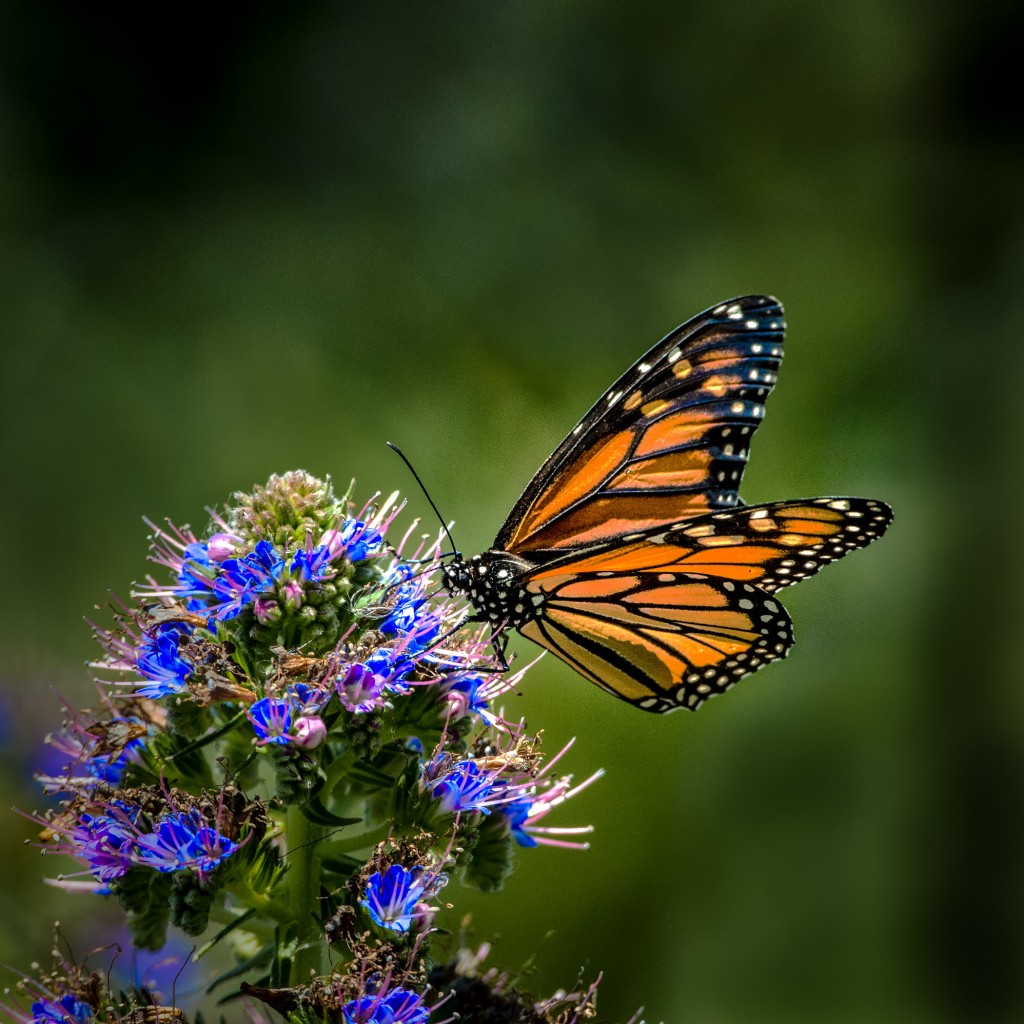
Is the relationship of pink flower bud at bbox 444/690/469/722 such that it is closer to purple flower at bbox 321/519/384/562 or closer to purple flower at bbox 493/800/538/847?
purple flower at bbox 493/800/538/847

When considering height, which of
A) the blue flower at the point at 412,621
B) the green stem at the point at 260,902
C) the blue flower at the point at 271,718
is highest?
the blue flower at the point at 412,621

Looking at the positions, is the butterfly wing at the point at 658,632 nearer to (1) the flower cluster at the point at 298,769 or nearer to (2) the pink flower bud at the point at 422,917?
(1) the flower cluster at the point at 298,769

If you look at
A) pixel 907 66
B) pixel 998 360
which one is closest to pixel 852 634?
pixel 998 360

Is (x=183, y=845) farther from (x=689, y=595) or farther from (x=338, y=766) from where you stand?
(x=689, y=595)

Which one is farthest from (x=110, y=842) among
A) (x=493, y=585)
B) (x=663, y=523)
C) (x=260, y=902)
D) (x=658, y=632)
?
(x=658, y=632)

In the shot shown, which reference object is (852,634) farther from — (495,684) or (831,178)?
(495,684)

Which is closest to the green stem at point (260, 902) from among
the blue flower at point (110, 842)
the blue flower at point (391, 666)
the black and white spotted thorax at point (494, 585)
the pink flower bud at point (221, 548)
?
the blue flower at point (110, 842)
